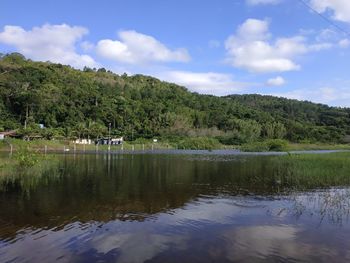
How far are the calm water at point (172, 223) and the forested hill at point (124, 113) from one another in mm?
68494

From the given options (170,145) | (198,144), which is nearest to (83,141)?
(170,145)

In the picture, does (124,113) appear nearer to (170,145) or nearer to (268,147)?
(170,145)

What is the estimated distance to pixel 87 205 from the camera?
16062 mm

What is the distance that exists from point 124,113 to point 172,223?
370 ft

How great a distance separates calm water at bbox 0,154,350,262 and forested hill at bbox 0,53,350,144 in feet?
225

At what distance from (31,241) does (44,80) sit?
12069 centimetres

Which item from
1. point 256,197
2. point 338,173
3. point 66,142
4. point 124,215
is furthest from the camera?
point 66,142

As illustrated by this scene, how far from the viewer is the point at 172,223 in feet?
42.2

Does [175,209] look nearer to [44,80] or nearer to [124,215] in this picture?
[124,215]

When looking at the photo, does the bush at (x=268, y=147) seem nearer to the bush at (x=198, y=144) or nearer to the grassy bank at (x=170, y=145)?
the grassy bank at (x=170, y=145)

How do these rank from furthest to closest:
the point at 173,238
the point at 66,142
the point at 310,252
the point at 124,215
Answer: the point at 66,142, the point at 124,215, the point at 173,238, the point at 310,252

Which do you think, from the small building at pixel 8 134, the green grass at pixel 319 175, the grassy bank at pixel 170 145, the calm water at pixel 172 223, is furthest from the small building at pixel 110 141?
the calm water at pixel 172 223

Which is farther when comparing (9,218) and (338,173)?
(338,173)

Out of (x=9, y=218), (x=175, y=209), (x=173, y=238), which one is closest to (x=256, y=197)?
(x=175, y=209)
